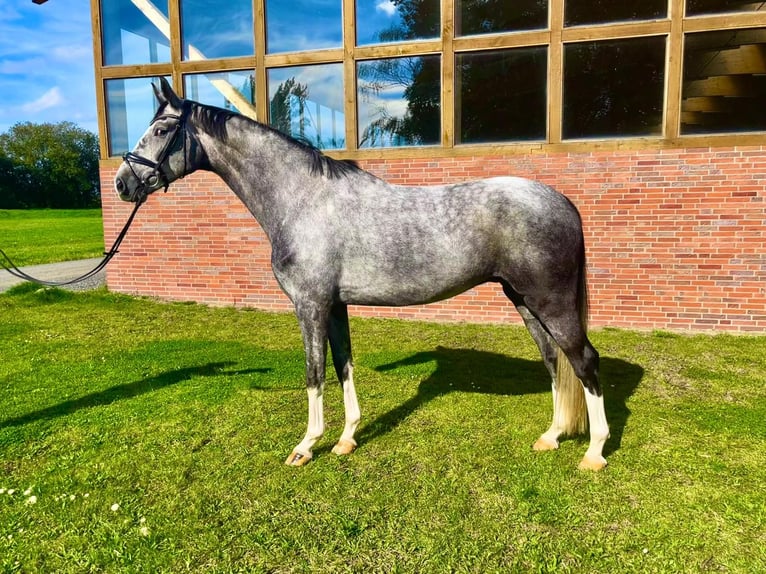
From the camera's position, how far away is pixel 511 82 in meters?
6.82

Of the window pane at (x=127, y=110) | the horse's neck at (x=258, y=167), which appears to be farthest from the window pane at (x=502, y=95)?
the window pane at (x=127, y=110)

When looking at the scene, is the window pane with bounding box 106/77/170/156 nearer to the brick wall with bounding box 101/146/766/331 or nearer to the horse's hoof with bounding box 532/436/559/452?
the brick wall with bounding box 101/146/766/331

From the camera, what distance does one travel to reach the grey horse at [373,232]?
120 inches

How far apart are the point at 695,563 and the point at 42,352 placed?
6.74 metres

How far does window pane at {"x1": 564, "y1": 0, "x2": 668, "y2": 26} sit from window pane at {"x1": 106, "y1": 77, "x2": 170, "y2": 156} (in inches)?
259

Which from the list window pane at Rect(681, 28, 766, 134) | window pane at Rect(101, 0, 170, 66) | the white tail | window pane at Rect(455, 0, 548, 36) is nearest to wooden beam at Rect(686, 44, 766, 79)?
window pane at Rect(681, 28, 766, 134)

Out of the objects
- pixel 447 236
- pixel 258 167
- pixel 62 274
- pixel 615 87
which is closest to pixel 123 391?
pixel 258 167

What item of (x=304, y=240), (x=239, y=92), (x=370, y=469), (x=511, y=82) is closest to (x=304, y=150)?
(x=304, y=240)

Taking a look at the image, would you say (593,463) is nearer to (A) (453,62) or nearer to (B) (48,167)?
(A) (453,62)

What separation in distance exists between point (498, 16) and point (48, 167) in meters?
72.5

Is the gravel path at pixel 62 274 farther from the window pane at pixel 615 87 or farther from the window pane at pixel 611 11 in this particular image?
the window pane at pixel 611 11

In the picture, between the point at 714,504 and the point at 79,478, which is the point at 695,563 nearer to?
the point at 714,504

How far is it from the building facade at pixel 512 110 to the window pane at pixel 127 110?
0.05 metres

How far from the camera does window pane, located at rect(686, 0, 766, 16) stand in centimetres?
607
